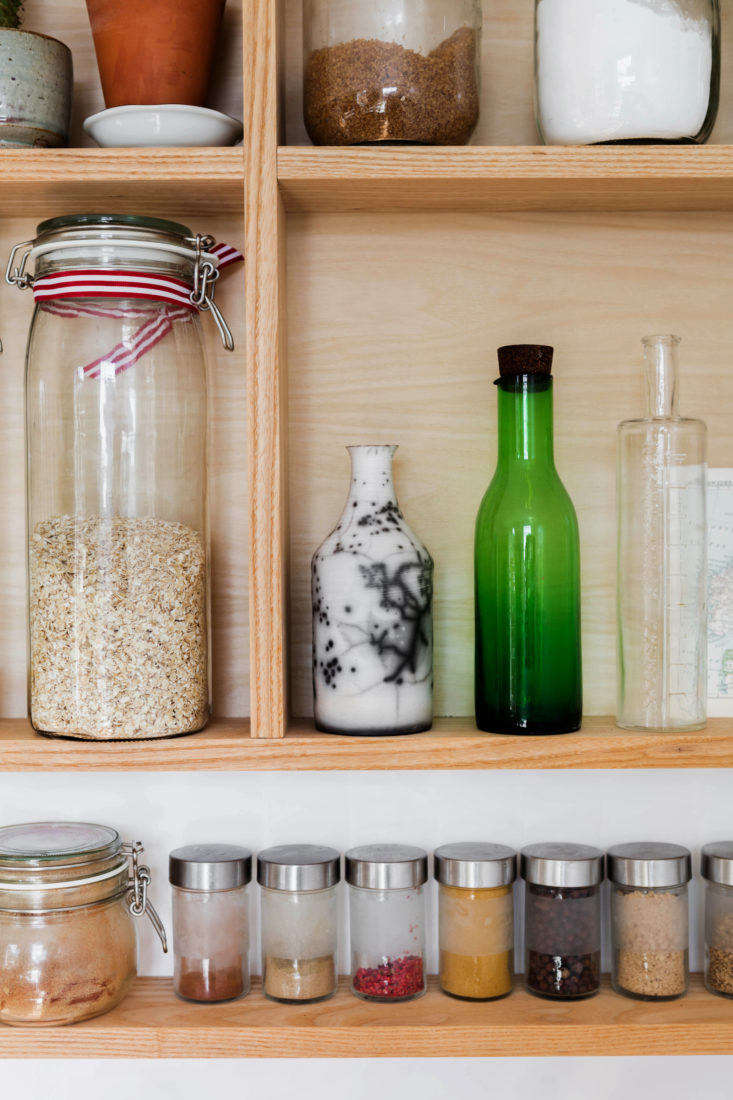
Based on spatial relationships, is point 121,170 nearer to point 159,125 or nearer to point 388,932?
point 159,125

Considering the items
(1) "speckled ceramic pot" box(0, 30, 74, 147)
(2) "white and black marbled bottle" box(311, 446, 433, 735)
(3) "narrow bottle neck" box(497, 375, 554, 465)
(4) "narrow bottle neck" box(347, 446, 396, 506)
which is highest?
(1) "speckled ceramic pot" box(0, 30, 74, 147)

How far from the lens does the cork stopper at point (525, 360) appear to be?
3.26ft

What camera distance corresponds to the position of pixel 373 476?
100cm

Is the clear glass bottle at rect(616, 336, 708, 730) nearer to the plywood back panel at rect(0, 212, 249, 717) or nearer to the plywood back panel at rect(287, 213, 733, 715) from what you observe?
the plywood back panel at rect(287, 213, 733, 715)

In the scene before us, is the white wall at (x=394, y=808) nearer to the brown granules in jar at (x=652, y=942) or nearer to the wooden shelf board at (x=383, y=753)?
the brown granules in jar at (x=652, y=942)

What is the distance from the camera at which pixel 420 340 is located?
3.64 ft

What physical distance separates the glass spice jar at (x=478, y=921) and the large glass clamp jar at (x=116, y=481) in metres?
0.30

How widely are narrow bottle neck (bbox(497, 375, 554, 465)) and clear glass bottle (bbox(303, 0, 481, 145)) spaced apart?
0.78ft

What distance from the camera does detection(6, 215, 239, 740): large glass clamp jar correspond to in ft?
3.05

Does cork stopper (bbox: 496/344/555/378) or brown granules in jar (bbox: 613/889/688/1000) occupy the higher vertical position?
cork stopper (bbox: 496/344/555/378)

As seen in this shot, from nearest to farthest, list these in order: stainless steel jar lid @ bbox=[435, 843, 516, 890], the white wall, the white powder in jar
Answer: the white powder in jar
stainless steel jar lid @ bbox=[435, 843, 516, 890]
the white wall

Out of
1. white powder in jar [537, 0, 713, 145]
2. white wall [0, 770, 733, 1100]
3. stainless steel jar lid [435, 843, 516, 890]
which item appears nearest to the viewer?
white powder in jar [537, 0, 713, 145]

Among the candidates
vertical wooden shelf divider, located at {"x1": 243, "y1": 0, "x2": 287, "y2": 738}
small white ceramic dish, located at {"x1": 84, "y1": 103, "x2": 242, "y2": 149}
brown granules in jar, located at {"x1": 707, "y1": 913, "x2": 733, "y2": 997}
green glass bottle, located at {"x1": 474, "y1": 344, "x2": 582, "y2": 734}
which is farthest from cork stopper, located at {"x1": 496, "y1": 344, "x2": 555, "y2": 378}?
brown granules in jar, located at {"x1": 707, "y1": 913, "x2": 733, "y2": 997}

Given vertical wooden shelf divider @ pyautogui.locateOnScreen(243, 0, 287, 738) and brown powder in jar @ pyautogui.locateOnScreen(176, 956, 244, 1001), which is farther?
brown powder in jar @ pyautogui.locateOnScreen(176, 956, 244, 1001)
